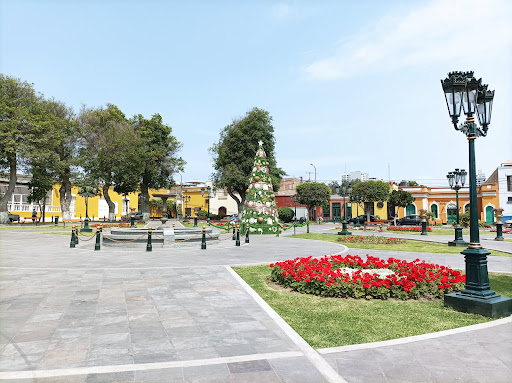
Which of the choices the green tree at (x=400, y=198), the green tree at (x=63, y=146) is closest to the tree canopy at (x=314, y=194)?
the green tree at (x=400, y=198)

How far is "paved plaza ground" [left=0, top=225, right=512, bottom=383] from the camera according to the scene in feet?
11.4

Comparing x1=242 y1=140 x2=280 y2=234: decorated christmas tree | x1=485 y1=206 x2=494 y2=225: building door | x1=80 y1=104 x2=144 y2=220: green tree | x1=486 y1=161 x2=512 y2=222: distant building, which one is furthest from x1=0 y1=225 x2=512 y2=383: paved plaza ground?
x1=486 y1=161 x2=512 y2=222: distant building

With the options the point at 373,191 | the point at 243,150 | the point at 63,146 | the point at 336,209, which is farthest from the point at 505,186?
the point at 63,146

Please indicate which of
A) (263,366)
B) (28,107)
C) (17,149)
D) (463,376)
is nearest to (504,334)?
(463,376)

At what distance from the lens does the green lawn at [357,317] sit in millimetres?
4598

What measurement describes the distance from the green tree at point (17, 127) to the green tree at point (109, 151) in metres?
5.15

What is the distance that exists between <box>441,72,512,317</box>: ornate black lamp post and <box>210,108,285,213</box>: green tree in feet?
105

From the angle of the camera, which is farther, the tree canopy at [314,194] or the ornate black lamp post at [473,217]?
the tree canopy at [314,194]

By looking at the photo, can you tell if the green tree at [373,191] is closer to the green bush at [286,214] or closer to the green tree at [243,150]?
the green bush at [286,214]

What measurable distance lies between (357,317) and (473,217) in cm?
274

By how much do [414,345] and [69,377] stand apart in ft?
12.8

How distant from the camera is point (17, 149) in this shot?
30.9 meters

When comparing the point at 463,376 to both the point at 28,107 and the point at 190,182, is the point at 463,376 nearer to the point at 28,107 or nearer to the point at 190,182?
the point at 28,107

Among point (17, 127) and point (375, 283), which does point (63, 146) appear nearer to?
point (17, 127)
